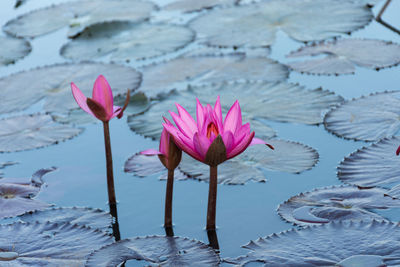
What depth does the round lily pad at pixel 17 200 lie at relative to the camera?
1.75 metres

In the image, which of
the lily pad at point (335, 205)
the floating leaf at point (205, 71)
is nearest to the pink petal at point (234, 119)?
the lily pad at point (335, 205)

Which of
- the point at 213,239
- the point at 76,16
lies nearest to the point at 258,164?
the point at 213,239

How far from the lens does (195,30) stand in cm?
343

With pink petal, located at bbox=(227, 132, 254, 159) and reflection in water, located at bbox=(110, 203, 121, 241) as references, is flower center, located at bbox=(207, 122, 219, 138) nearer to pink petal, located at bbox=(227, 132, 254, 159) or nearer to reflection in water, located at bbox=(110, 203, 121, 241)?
pink petal, located at bbox=(227, 132, 254, 159)

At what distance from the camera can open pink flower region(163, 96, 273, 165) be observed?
1.35 m

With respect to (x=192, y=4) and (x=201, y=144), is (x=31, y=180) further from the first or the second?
(x=192, y=4)

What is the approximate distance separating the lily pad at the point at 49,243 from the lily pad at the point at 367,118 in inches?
38.6

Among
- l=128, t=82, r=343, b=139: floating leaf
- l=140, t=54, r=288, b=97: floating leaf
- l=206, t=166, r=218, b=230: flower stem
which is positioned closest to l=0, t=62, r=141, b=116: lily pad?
l=140, t=54, r=288, b=97: floating leaf

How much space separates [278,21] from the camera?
3.29 meters

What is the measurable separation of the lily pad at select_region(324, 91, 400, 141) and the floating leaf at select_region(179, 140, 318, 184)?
21 cm

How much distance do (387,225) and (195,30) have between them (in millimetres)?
2227

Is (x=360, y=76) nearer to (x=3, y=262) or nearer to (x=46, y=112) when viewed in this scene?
(x=46, y=112)

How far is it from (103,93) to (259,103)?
979 mm

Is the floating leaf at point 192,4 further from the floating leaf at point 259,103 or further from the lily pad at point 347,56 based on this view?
the floating leaf at point 259,103
